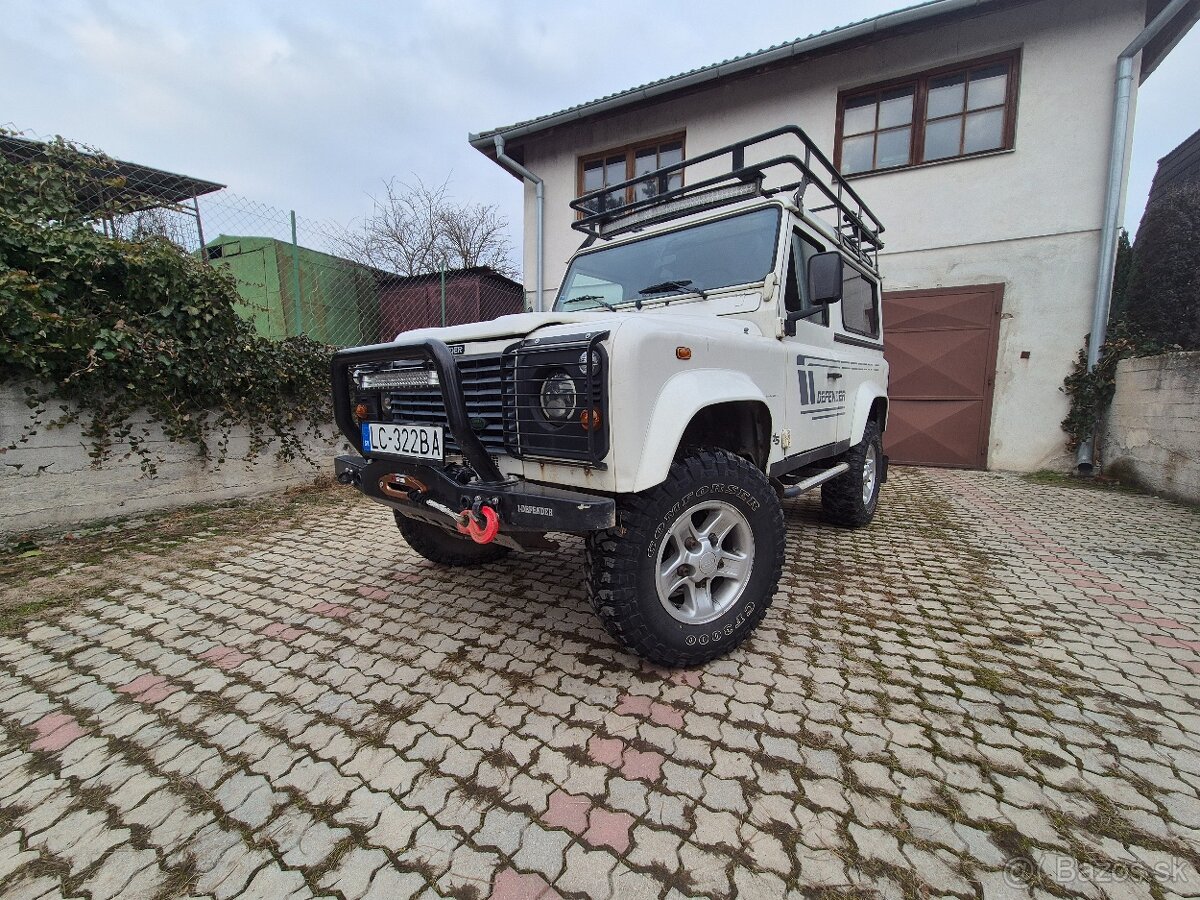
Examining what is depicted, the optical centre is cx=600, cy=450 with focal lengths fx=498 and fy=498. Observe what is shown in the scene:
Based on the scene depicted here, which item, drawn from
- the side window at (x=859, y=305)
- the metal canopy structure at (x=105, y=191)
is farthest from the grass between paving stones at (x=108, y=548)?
the side window at (x=859, y=305)

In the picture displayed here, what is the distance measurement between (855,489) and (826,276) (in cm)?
194

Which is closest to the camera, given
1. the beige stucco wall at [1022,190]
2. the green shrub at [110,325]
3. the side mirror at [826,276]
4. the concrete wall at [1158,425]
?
the side mirror at [826,276]

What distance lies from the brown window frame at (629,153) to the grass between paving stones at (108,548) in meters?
6.45

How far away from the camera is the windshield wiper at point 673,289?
8.98ft

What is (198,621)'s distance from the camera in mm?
2564

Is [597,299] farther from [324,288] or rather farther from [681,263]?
[324,288]

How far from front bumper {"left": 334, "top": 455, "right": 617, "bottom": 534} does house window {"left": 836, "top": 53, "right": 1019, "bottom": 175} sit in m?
7.37

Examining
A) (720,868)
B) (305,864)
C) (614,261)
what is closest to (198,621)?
(305,864)

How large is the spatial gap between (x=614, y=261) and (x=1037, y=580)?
3243 mm

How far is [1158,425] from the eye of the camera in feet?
17.1

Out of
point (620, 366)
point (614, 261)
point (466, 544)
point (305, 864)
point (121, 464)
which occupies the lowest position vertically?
point (305, 864)

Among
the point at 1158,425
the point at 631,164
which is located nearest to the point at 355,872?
the point at 1158,425

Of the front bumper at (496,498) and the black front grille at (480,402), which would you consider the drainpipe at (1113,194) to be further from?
the black front grille at (480,402)

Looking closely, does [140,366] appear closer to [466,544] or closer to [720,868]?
[466,544]
